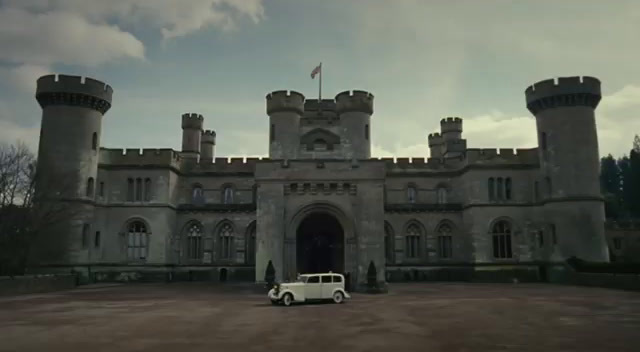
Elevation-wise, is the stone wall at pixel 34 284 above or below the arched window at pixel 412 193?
below

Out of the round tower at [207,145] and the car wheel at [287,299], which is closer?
the car wheel at [287,299]

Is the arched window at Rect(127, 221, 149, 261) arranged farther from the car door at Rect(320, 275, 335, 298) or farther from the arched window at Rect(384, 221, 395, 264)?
the car door at Rect(320, 275, 335, 298)

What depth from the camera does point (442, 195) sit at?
45.2 meters

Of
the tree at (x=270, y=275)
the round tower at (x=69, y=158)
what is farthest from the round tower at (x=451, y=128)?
the round tower at (x=69, y=158)

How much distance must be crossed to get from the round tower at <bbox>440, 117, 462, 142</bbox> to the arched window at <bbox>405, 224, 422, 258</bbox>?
12634mm

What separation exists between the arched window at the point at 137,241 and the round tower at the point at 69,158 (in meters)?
3.57

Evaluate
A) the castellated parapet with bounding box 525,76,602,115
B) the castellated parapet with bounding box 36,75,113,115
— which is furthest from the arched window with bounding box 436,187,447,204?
the castellated parapet with bounding box 36,75,113,115

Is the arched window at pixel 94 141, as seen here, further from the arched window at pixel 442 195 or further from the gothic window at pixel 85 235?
the arched window at pixel 442 195

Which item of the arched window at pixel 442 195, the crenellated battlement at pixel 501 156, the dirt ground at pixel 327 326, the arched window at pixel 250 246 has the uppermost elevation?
the crenellated battlement at pixel 501 156

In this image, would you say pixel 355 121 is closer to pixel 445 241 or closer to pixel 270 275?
pixel 445 241

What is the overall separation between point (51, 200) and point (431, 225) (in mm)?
31247

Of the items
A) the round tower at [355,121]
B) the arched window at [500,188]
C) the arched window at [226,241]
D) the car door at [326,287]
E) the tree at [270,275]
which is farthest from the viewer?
the arched window at [226,241]

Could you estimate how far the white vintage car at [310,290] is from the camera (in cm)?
2175

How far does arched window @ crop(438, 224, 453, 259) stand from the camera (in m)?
43.7
